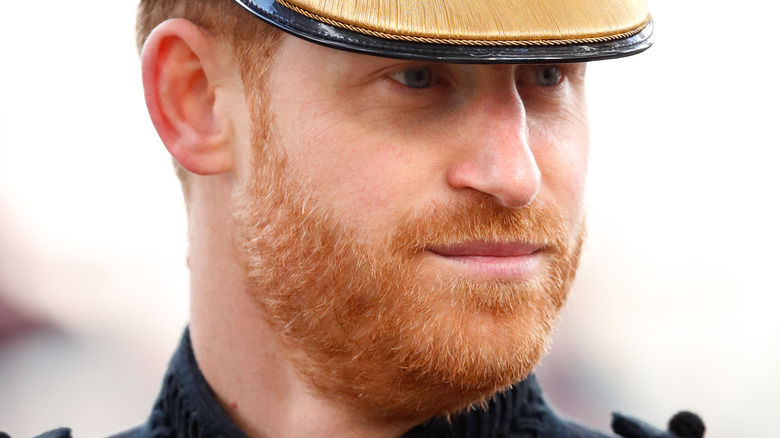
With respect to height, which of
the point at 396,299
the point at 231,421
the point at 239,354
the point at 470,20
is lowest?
the point at 231,421

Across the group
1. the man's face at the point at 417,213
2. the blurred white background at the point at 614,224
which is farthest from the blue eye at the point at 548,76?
the blurred white background at the point at 614,224

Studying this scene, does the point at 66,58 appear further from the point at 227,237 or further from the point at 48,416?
the point at 227,237

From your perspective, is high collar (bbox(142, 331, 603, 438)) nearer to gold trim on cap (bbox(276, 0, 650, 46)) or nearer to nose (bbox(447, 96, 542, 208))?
nose (bbox(447, 96, 542, 208))

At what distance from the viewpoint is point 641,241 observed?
4.23m

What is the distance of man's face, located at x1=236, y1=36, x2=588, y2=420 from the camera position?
147 cm

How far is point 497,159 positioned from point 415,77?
18 cm

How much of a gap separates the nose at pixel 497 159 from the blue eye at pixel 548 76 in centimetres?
13

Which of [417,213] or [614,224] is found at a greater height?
[417,213]

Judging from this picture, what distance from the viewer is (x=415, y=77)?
1.50m

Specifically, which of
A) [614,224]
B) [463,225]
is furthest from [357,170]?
[614,224]

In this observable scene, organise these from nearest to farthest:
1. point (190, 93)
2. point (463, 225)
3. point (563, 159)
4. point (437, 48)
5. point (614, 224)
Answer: point (437, 48), point (463, 225), point (563, 159), point (190, 93), point (614, 224)

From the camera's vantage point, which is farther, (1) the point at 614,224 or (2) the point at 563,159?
(1) the point at 614,224

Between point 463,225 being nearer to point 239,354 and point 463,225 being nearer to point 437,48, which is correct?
point 437,48

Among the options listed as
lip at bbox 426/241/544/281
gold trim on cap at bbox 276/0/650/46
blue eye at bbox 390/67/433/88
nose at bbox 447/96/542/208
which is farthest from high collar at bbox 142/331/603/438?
gold trim on cap at bbox 276/0/650/46
